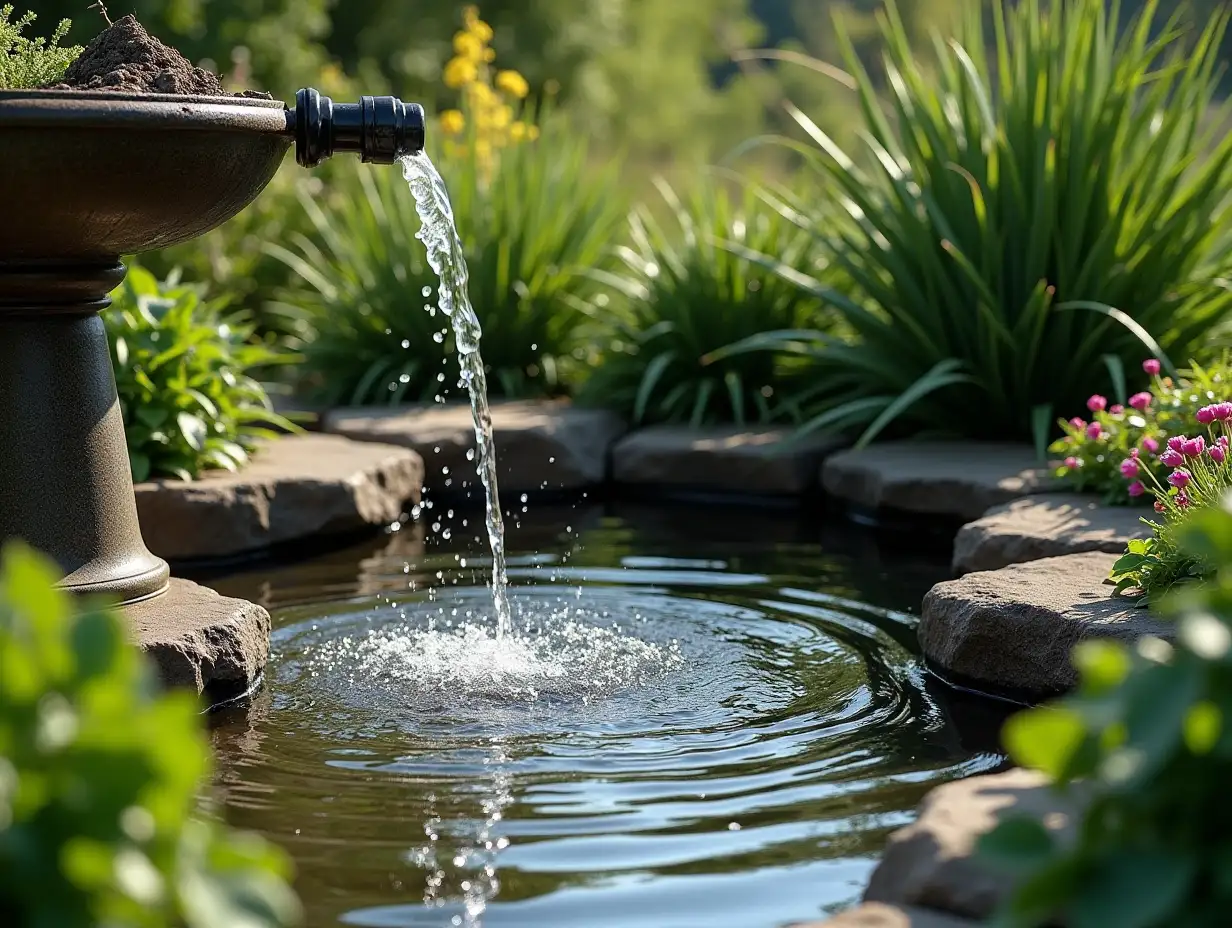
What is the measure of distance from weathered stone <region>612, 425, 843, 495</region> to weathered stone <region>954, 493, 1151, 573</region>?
1.55 metres

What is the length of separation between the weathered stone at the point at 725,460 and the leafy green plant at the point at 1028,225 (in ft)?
0.73

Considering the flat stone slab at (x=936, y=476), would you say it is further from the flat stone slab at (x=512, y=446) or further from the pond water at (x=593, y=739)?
the flat stone slab at (x=512, y=446)

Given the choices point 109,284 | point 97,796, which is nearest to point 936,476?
point 109,284

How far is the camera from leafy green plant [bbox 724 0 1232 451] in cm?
586

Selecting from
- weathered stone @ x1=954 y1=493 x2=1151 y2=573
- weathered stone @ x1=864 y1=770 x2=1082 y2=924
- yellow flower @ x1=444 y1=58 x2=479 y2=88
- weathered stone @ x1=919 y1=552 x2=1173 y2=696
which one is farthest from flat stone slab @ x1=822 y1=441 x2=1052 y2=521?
yellow flower @ x1=444 y1=58 x2=479 y2=88

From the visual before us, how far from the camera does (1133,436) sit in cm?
480

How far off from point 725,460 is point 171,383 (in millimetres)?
2264

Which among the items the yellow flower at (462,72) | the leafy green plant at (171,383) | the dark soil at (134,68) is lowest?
the leafy green plant at (171,383)

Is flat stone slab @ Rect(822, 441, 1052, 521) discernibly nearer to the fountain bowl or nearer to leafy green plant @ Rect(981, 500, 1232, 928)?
the fountain bowl

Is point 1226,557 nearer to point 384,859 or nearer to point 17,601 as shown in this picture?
point 17,601

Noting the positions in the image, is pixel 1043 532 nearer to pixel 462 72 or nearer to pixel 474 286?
pixel 474 286

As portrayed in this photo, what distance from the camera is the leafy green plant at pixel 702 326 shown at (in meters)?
6.99

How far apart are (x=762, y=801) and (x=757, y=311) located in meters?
4.34

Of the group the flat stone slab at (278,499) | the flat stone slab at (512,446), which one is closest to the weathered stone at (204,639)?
the flat stone slab at (278,499)
